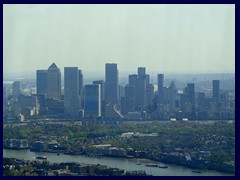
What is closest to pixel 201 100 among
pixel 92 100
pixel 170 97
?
pixel 170 97

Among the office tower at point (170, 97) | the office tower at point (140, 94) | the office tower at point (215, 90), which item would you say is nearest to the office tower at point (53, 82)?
the office tower at point (140, 94)

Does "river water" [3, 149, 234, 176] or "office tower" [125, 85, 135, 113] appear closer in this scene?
"river water" [3, 149, 234, 176]

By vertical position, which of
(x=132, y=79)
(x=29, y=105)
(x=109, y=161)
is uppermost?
(x=132, y=79)

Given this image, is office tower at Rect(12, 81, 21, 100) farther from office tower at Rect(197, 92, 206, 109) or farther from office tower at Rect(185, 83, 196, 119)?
office tower at Rect(197, 92, 206, 109)

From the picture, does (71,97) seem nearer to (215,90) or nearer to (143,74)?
(143,74)

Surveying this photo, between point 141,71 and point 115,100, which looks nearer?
point 141,71

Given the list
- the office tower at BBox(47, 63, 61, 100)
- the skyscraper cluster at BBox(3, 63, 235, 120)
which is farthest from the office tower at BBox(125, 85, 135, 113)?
the office tower at BBox(47, 63, 61, 100)
